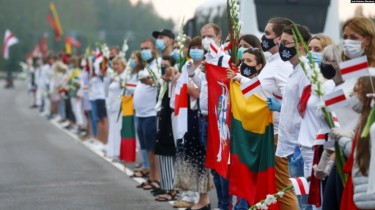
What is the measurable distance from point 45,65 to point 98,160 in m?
14.7

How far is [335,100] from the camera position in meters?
6.81

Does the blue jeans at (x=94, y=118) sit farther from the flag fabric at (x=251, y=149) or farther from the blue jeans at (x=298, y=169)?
the blue jeans at (x=298, y=169)

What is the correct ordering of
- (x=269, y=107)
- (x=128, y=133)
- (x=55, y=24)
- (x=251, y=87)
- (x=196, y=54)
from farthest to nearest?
(x=55, y=24) → (x=128, y=133) → (x=196, y=54) → (x=251, y=87) → (x=269, y=107)

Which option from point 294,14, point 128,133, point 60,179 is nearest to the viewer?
point 60,179

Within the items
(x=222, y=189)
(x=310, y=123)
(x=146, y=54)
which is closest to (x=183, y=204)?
(x=222, y=189)

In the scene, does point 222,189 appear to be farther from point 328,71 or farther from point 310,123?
point 328,71

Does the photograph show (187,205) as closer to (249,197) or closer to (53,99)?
(249,197)

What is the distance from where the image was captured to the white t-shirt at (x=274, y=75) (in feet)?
30.4

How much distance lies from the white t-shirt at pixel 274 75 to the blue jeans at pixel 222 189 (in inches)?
56.3

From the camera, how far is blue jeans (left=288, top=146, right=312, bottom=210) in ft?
27.7

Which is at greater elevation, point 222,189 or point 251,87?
point 251,87

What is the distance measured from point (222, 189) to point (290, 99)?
225cm

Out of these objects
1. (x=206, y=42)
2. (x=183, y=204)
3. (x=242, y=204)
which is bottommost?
(x=183, y=204)

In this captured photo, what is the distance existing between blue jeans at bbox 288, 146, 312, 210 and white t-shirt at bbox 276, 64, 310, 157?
3.7 inches
